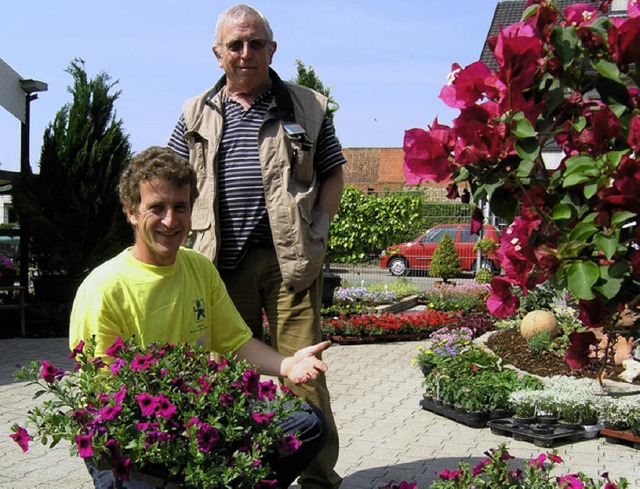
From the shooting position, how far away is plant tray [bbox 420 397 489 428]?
17.6 feet

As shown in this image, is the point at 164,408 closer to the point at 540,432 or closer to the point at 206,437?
the point at 206,437

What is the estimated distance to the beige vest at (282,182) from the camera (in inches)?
132

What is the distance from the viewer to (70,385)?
2.07 meters

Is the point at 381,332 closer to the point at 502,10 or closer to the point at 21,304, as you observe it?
the point at 21,304

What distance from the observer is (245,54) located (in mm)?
3293

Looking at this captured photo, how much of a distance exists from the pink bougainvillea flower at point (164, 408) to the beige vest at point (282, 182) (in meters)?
1.44

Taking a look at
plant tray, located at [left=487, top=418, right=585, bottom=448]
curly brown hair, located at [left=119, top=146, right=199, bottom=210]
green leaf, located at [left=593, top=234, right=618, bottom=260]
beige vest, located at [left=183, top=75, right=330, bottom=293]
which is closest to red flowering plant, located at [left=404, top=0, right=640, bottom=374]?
green leaf, located at [left=593, top=234, right=618, bottom=260]

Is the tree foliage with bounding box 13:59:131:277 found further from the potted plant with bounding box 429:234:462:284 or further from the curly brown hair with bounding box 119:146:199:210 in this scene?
the potted plant with bounding box 429:234:462:284

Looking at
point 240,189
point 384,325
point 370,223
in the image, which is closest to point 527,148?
point 240,189

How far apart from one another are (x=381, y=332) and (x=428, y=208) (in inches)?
368

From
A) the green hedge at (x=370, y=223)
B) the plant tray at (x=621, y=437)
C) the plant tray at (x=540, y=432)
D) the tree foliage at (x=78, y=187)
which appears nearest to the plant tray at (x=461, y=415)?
the plant tray at (x=540, y=432)

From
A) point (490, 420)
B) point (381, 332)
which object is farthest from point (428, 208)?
point (490, 420)

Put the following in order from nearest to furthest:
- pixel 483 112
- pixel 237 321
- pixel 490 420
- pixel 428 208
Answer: pixel 483 112
pixel 237 321
pixel 490 420
pixel 428 208

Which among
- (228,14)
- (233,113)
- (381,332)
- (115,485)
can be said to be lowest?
(381,332)
